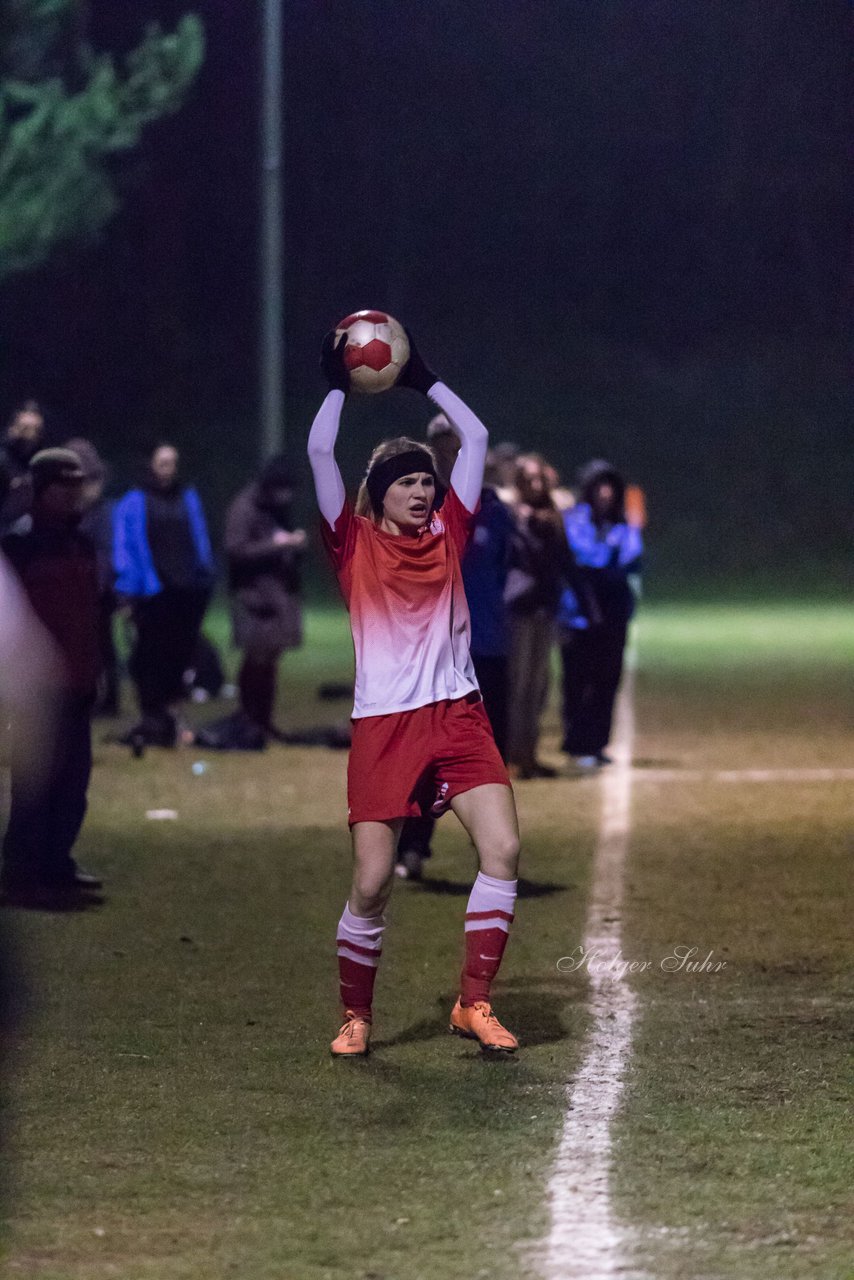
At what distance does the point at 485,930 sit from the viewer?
6766mm

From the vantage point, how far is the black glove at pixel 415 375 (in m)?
6.79

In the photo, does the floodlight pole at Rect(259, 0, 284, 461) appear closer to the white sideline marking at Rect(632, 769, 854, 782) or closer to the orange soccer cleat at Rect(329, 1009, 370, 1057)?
the white sideline marking at Rect(632, 769, 854, 782)

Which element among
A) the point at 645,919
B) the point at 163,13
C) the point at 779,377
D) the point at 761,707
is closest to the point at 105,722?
the point at 761,707

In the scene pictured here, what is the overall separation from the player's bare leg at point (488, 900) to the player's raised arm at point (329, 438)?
40.0 inches

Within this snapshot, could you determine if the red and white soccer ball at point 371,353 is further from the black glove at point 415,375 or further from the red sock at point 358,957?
the red sock at point 358,957

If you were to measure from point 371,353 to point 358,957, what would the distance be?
193 centimetres

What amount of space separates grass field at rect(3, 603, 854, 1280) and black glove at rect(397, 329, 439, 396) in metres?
2.14

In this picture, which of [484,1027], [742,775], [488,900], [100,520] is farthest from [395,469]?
[100,520]

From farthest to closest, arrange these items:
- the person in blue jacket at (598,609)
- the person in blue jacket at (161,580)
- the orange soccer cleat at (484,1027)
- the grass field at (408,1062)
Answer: the person in blue jacket at (161,580) → the person in blue jacket at (598,609) → the orange soccer cleat at (484,1027) → the grass field at (408,1062)

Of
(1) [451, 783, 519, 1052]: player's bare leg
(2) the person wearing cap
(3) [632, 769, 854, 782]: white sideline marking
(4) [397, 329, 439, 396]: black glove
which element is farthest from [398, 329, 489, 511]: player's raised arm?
(3) [632, 769, 854, 782]: white sideline marking

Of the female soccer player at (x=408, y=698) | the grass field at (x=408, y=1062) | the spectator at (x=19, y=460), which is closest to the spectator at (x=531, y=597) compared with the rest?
the grass field at (x=408, y=1062)

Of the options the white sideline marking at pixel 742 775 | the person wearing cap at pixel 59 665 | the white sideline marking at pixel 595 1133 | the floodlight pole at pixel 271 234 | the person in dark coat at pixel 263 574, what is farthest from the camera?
the floodlight pole at pixel 271 234

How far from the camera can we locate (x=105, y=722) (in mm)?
16938

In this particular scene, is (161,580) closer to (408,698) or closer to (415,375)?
(415,375)
